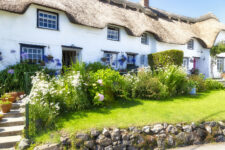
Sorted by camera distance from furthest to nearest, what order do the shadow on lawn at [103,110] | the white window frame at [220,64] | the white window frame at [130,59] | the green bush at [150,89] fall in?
the white window frame at [220,64] < the white window frame at [130,59] < the green bush at [150,89] < the shadow on lawn at [103,110]

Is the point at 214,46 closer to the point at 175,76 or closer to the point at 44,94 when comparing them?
the point at 175,76

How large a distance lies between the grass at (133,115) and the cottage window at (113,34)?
700 cm

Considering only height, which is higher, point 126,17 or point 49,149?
point 126,17

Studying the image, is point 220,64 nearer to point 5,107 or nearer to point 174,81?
point 174,81

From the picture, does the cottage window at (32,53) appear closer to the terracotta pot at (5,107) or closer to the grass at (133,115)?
the terracotta pot at (5,107)

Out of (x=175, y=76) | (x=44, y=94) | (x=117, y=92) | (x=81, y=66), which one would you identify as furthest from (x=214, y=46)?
(x=44, y=94)

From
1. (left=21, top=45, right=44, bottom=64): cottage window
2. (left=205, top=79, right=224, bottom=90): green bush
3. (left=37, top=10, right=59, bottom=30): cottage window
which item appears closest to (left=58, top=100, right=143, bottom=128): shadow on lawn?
(left=21, top=45, right=44, bottom=64): cottage window

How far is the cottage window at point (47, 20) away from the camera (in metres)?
8.58

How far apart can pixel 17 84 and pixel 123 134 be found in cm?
547

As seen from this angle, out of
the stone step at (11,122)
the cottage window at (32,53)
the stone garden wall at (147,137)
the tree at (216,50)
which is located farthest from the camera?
the tree at (216,50)

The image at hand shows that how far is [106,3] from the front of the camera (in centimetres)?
1246

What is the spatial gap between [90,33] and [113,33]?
2.28 meters

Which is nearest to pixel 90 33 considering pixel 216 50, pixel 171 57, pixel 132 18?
pixel 132 18

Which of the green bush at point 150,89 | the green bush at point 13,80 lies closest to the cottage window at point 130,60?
the green bush at point 150,89
